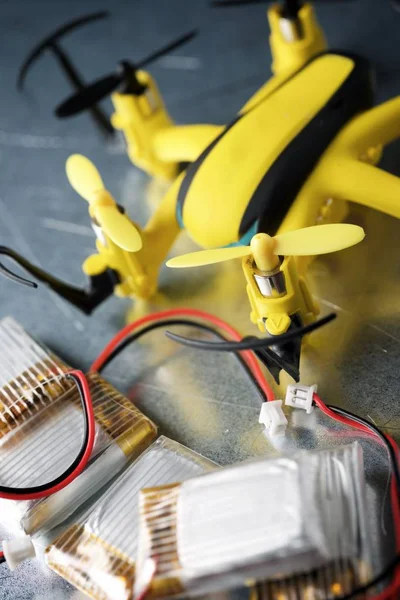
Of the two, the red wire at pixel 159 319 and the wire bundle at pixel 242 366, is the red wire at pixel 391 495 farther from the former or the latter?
the red wire at pixel 159 319

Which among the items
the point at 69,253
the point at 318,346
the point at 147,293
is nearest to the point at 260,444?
the point at 318,346

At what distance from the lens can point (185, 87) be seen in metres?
1.48

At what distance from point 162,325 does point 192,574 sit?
45cm

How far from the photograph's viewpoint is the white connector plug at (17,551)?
32.3 inches

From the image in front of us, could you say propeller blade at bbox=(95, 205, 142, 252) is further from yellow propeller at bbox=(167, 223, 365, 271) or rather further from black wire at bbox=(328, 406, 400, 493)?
black wire at bbox=(328, 406, 400, 493)

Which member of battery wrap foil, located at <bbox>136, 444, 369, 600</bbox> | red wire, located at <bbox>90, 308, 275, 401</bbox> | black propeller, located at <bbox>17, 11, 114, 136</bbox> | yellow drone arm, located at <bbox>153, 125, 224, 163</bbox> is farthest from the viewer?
black propeller, located at <bbox>17, 11, 114, 136</bbox>

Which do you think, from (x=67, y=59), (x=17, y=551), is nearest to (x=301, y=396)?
(x=17, y=551)

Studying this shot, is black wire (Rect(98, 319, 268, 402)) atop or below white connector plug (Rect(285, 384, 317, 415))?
atop

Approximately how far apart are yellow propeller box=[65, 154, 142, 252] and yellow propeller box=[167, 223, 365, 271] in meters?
0.16

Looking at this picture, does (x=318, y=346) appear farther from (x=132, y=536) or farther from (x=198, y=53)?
(x=198, y=53)

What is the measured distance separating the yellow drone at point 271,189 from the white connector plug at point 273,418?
2.0 inches

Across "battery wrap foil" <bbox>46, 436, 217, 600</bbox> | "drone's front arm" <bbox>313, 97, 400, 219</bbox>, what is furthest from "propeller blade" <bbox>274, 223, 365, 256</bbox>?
"battery wrap foil" <bbox>46, 436, 217, 600</bbox>

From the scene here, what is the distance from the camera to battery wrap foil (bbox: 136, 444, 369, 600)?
0.67 meters

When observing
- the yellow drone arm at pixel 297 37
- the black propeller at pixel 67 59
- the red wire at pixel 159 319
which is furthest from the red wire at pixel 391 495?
the black propeller at pixel 67 59
